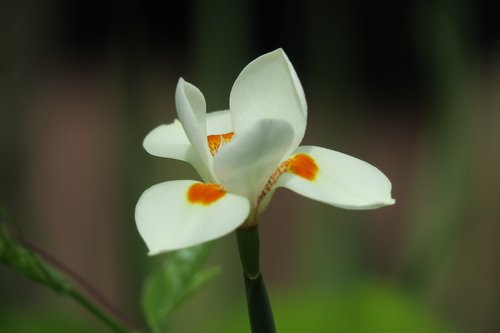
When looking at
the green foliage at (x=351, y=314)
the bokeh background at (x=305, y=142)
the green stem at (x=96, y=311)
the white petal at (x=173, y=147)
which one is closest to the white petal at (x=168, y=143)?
the white petal at (x=173, y=147)

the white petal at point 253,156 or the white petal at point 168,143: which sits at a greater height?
the white petal at point 253,156

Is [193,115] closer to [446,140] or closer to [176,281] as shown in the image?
[176,281]

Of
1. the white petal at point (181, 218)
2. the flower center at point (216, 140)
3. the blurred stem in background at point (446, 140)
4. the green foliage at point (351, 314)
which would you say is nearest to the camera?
the white petal at point (181, 218)

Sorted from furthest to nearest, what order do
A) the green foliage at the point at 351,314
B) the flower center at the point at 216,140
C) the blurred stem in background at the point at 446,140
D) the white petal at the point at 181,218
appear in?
the green foliage at the point at 351,314
the blurred stem in background at the point at 446,140
the flower center at the point at 216,140
the white petal at the point at 181,218

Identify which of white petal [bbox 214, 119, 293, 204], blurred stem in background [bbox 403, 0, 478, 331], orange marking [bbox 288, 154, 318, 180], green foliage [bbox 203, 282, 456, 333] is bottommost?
green foliage [bbox 203, 282, 456, 333]

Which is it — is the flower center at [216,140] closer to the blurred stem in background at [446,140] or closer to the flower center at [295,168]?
the flower center at [295,168]

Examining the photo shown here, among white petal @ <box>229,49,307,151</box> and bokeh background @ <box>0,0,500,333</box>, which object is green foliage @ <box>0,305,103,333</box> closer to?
bokeh background @ <box>0,0,500,333</box>

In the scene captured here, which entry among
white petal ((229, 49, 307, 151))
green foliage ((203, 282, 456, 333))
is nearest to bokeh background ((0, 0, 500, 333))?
green foliage ((203, 282, 456, 333))
